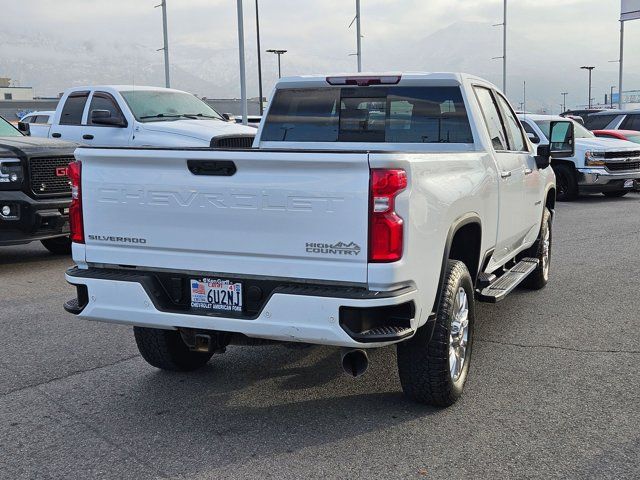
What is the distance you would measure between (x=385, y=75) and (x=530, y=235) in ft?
7.15

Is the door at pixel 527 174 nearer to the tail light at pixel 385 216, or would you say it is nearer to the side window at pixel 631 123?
the tail light at pixel 385 216

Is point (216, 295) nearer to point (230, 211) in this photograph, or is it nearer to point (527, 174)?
point (230, 211)

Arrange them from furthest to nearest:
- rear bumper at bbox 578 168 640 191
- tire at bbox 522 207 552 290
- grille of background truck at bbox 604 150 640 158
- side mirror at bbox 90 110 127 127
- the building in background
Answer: the building in background → rear bumper at bbox 578 168 640 191 → grille of background truck at bbox 604 150 640 158 → side mirror at bbox 90 110 127 127 → tire at bbox 522 207 552 290

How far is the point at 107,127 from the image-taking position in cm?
1262

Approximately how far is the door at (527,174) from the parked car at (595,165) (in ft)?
29.9

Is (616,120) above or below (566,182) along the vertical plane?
above

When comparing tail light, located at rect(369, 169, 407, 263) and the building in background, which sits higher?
the building in background

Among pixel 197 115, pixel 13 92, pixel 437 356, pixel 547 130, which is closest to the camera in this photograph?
pixel 437 356

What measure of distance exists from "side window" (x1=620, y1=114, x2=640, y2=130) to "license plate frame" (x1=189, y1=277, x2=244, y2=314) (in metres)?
19.5

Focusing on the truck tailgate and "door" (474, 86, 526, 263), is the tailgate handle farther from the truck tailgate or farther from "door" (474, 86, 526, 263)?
"door" (474, 86, 526, 263)

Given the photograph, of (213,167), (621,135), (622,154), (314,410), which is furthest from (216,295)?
(621,135)

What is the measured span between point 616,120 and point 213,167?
19.9 meters

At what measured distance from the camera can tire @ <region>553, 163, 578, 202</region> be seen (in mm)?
16375

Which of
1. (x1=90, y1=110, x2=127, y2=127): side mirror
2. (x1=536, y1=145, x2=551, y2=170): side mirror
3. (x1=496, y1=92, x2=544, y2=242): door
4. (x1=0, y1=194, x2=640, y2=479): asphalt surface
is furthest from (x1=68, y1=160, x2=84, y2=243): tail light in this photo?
(x1=90, y1=110, x2=127, y2=127): side mirror
